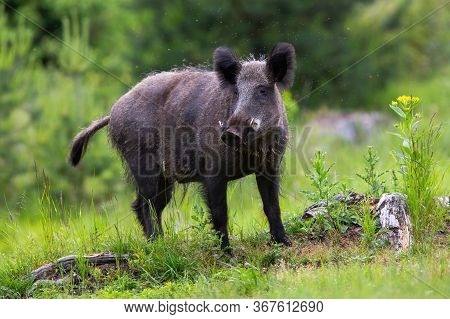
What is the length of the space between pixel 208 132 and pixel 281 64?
0.94m

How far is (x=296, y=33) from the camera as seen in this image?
49.6 ft

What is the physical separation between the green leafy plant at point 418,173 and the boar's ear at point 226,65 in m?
1.45

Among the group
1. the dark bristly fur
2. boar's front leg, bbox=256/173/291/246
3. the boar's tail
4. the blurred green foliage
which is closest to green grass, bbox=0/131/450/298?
boar's front leg, bbox=256/173/291/246

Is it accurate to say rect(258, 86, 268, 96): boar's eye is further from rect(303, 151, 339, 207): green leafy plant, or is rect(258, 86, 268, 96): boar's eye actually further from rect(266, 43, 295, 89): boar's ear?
rect(303, 151, 339, 207): green leafy plant

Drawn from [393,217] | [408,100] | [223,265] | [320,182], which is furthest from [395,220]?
[223,265]

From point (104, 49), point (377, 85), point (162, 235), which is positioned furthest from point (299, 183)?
point (104, 49)

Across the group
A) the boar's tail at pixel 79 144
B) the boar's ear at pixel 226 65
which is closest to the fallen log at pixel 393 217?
the boar's ear at pixel 226 65

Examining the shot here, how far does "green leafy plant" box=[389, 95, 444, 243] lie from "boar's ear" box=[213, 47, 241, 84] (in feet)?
4.76

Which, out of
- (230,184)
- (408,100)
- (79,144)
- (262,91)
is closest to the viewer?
(408,100)

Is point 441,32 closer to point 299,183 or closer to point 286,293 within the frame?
point 299,183

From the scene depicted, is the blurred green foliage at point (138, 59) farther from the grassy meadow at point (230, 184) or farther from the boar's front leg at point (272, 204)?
the boar's front leg at point (272, 204)

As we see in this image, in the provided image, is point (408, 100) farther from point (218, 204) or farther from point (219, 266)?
point (219, 266)

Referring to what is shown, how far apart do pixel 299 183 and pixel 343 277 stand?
19.1 feet

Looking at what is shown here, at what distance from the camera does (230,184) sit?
882 cm
